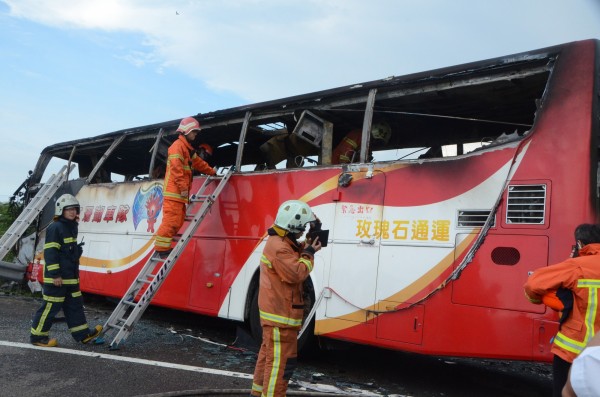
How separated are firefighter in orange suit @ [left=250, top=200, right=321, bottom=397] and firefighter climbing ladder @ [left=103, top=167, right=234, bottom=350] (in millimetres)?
2764

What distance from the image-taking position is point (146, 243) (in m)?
7.64

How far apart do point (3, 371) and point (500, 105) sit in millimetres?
5370

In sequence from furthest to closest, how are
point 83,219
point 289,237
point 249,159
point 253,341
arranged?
point 83,219, point 249,159, point 253,341, point 289,237

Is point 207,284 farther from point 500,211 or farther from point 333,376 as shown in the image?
point 500,211

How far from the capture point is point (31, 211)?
9641mm

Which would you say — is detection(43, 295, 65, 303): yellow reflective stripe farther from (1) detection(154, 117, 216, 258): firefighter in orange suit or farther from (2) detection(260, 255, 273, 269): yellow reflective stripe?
(2) detection(260, 255, 273, 269): yellow reflective stripe

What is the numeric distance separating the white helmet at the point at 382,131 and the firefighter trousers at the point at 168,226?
2.55 m

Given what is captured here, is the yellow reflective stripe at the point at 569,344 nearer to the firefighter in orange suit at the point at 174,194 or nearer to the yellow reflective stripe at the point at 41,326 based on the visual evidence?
the firefighter in orange suit at the point at 174,194

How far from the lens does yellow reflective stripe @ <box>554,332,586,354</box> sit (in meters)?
3.05

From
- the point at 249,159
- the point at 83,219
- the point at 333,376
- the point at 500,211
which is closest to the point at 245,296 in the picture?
the point at 333,376

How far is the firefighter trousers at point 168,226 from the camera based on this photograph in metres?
6.48

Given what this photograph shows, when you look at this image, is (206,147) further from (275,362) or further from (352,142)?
(275,362)

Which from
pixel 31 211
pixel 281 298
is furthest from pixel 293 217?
pixel 31 211

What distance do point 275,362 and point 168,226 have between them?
11.1 feet
